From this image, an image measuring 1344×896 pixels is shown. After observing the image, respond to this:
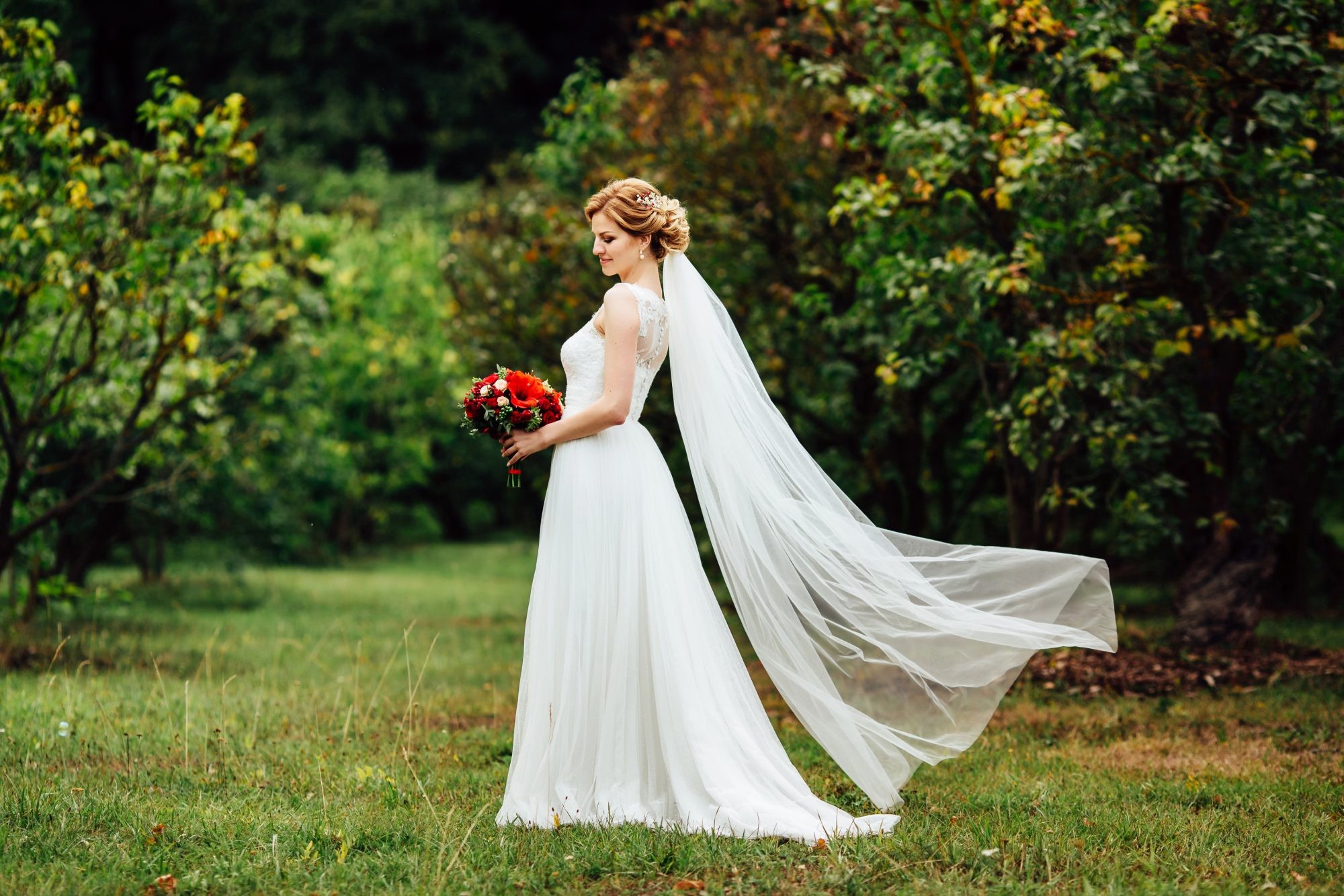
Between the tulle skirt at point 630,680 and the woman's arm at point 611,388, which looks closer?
the tulle skirt at point 630,680

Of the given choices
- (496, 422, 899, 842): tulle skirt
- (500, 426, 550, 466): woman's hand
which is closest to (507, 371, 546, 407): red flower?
(500, 426, 550, 466): woman's hand

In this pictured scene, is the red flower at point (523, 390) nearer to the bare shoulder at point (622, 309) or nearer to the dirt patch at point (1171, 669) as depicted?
the bare shoulder at point (622, 309)

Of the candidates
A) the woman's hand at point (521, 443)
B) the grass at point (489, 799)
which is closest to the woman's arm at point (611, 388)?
the woman's hand at point (521, 443)

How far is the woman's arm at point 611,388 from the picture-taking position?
15.9ft

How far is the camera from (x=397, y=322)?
22047 millimetres

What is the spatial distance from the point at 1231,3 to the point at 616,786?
19.8ft

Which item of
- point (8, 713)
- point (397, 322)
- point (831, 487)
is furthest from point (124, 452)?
point (397, 322)

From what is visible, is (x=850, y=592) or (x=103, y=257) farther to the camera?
(x=103, y=257)

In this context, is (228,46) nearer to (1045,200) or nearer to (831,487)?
(1045,200)

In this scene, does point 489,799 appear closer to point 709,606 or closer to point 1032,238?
point 709,606

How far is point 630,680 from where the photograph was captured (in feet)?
15.9

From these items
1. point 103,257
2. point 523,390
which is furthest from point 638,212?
point 103,257

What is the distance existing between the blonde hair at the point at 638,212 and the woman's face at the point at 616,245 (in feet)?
0.07

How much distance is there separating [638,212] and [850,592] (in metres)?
1.80
